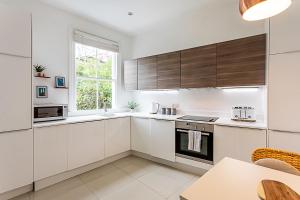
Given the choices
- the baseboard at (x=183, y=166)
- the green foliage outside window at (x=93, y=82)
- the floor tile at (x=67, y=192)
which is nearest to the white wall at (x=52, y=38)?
the green foliage outside window at (x=93, y=82)

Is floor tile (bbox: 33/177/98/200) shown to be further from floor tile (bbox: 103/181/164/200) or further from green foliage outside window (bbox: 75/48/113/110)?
green foliage outside window (bbox: 75/48/113/110)

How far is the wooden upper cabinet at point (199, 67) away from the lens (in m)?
2.68

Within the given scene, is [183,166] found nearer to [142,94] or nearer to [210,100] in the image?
[210,100]

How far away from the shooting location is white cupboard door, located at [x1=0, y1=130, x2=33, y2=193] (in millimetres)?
1922

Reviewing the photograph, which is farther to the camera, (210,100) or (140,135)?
(140,135)

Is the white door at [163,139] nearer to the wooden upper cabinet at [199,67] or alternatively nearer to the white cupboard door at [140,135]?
the white cupboard door at [140,135]

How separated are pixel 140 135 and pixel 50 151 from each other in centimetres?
161

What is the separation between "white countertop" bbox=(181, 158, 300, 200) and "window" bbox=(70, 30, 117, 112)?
2.85m

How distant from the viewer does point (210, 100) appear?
307 centimetres

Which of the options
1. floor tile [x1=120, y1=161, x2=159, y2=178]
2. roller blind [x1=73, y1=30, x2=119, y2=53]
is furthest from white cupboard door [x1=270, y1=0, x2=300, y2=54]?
roller blind [x1=73, y1=30, x2=119, y2=53]

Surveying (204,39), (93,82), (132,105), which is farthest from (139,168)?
(204,39)

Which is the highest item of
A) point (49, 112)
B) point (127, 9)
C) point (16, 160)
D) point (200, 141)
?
point (127, 9)

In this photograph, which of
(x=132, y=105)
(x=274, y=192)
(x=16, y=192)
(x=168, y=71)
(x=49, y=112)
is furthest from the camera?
(x=132, y=105)

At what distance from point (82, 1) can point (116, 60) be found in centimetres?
149
